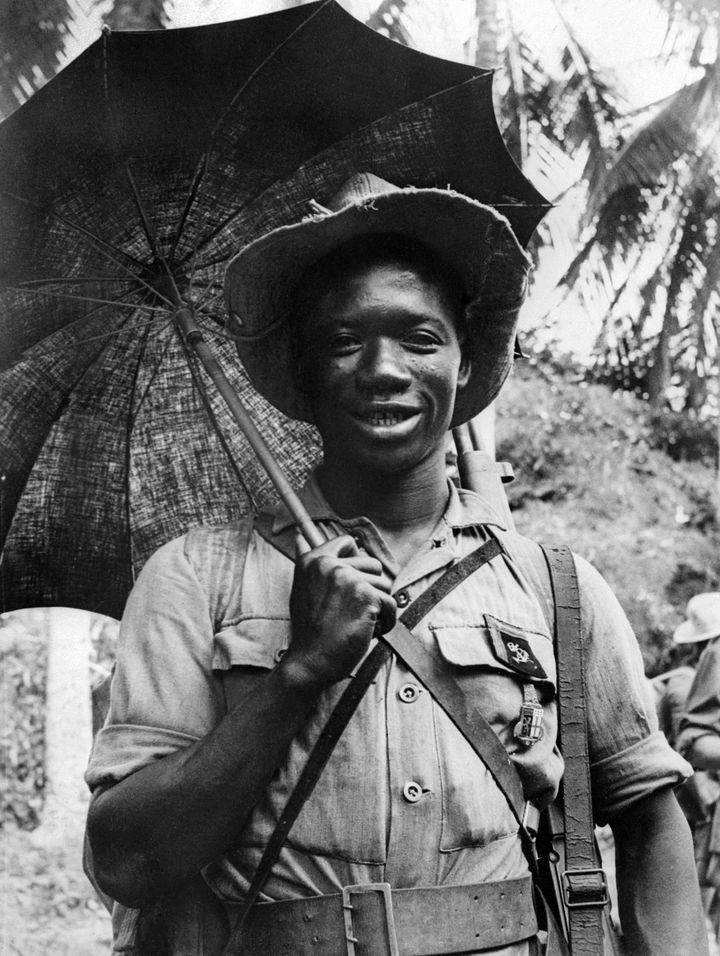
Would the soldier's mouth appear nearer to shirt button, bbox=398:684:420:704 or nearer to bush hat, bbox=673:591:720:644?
shirt button, bbox=398:684:420:704

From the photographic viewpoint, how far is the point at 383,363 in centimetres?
223

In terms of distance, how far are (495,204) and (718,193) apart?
11.5 m

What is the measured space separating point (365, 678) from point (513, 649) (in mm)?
292

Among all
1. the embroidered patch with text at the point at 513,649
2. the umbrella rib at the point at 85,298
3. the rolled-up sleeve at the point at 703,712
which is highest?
the umbrella rib at the point at 85,298

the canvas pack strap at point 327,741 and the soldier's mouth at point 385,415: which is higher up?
the soldier's mouth at point 385,415

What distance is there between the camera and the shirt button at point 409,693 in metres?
2.12

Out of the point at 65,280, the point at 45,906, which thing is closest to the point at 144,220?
the point at 65,280

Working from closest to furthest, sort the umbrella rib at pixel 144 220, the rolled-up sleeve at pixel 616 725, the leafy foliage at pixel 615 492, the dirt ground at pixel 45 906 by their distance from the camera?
the rolled-up sleeve at pixel 616 725
the umbrella rib at pixel 144 220
the dirt ground at pixel 45 906
the leafy foliage at pixel 615 492

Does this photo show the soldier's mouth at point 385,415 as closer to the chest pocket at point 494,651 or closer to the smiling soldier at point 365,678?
the smiling soldier at point 365,678

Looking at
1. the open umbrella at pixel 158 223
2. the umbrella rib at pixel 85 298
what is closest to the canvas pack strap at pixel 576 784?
the open umbrella at pixel 158 223

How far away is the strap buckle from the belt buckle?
0.42m

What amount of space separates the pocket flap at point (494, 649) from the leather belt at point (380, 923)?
14.7 inches

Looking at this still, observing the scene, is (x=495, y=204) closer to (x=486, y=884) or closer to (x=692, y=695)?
Answer: (x=486, y=884)

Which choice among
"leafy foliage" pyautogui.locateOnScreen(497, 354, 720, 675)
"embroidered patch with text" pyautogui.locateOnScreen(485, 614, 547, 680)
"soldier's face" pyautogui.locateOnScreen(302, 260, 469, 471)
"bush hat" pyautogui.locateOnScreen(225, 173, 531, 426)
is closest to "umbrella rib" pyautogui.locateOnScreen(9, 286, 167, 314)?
"bush hat" pyautogui.locateOnScreen(225, 173, 531, 426)
